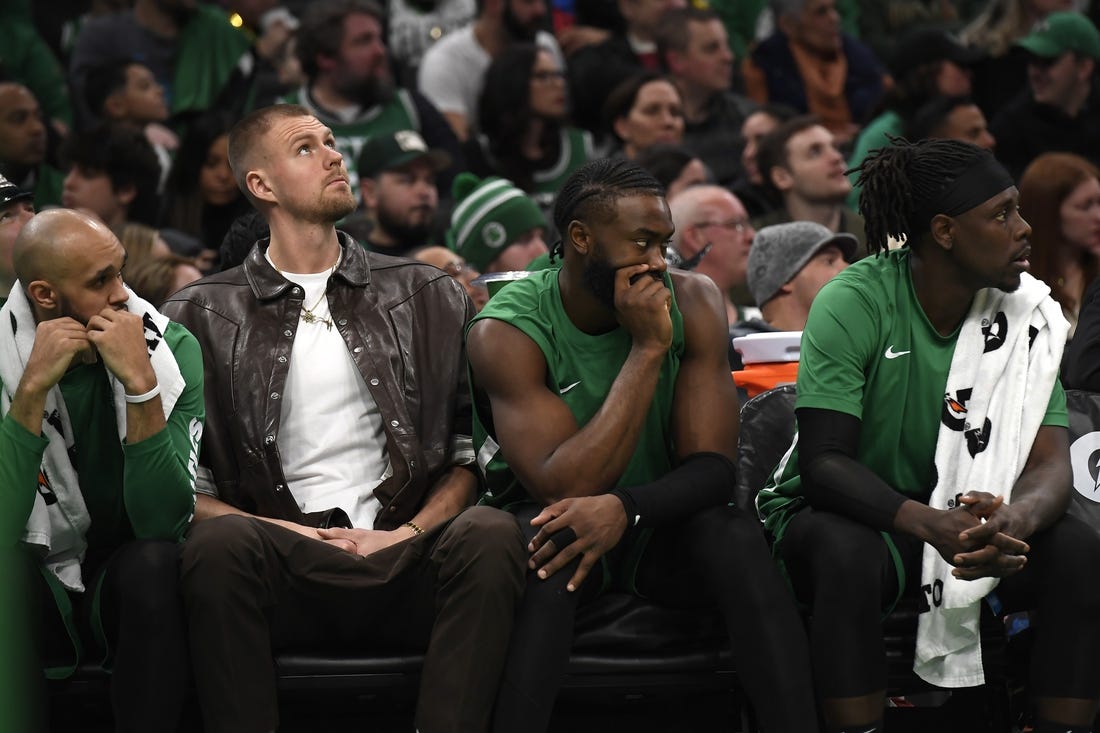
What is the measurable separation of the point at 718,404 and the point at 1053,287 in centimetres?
252

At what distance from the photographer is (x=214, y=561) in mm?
3621

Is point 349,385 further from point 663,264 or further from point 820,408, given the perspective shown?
point 820,408

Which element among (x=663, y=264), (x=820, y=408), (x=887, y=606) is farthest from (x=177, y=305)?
(x=887, y=606)

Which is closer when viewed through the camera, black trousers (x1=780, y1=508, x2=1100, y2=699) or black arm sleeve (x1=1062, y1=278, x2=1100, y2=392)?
black trousers (x1=780, y1=508, x2=1100, y2=699)

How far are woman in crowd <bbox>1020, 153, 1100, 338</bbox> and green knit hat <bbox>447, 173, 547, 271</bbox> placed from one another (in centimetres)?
190

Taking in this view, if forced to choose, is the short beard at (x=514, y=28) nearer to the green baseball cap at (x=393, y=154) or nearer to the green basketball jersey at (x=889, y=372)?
the green baseball cap at (x=393, y=154)

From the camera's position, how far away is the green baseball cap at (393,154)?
6824mm

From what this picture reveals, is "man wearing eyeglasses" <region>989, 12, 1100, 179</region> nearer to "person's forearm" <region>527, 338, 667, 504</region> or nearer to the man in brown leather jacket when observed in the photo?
the man in brown leather jacket

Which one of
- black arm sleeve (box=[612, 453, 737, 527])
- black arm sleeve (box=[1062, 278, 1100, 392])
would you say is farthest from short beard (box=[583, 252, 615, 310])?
black arm sleeve (box=[1062, 278, 1100, 392])

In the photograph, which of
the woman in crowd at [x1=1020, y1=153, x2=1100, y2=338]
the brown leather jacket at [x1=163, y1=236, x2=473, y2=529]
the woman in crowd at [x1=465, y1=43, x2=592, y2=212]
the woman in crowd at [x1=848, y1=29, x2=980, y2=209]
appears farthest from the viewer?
the woman in crowd at [x1=848, y1=29, x2=980, y2=209]

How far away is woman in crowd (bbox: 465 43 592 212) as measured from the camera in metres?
7.70

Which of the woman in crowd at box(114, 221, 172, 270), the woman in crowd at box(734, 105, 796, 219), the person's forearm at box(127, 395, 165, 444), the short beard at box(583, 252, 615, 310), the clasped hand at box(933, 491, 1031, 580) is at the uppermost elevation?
the short beard at box(583, 252, 615, 310)

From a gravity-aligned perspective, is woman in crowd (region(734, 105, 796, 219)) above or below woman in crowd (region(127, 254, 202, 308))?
below

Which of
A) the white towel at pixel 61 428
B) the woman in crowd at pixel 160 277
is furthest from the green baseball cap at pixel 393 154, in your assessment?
the white towel at pixel 61 428
